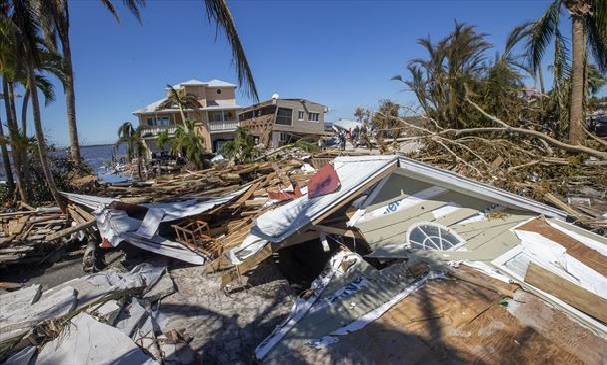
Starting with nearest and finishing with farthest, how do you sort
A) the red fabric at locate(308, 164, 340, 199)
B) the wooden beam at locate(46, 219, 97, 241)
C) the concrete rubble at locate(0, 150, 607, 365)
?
the concrete rubble at locate(0, 150, 607, 365)
the red fabric at locate(308, 164, 340, 199)
the wooden beam at locate(46, 219, 97, 241)

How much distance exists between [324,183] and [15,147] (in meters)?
10.5

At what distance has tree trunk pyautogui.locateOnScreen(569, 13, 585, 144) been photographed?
370 inches

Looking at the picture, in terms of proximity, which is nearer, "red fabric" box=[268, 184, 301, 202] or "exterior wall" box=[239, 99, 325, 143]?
"red fabric" box=[268, 184, 301, 202]

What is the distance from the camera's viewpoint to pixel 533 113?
39.2ft

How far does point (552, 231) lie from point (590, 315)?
6.70 feet

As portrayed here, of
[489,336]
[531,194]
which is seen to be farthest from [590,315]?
[531,194]

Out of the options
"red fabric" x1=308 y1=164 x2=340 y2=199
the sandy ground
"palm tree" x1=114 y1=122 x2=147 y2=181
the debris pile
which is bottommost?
the sandy ground

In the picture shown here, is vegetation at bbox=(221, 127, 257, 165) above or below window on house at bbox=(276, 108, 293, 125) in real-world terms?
below

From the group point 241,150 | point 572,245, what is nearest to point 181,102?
point 241,150

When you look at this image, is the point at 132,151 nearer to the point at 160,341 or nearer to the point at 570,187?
the point at 160,341

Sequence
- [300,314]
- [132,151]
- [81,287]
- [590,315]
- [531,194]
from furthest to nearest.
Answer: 1. [132,151]
2. [531,194]
3. [81,287]
4. [300,314]
5. [590,315]

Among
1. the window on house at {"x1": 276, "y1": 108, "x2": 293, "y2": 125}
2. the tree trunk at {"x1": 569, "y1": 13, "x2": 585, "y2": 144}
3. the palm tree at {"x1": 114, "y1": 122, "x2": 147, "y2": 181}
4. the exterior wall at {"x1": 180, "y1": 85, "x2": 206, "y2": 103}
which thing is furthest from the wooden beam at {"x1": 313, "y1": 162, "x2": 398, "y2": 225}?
the exterior wall at {"x1": 180, "y1": 85, "x2": 206, "y2": 103}

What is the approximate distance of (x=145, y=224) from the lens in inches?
264

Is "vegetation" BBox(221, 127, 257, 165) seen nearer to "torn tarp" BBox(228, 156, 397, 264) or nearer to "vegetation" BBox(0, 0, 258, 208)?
"vegetation" BBox(0, 0, 258, 208)
